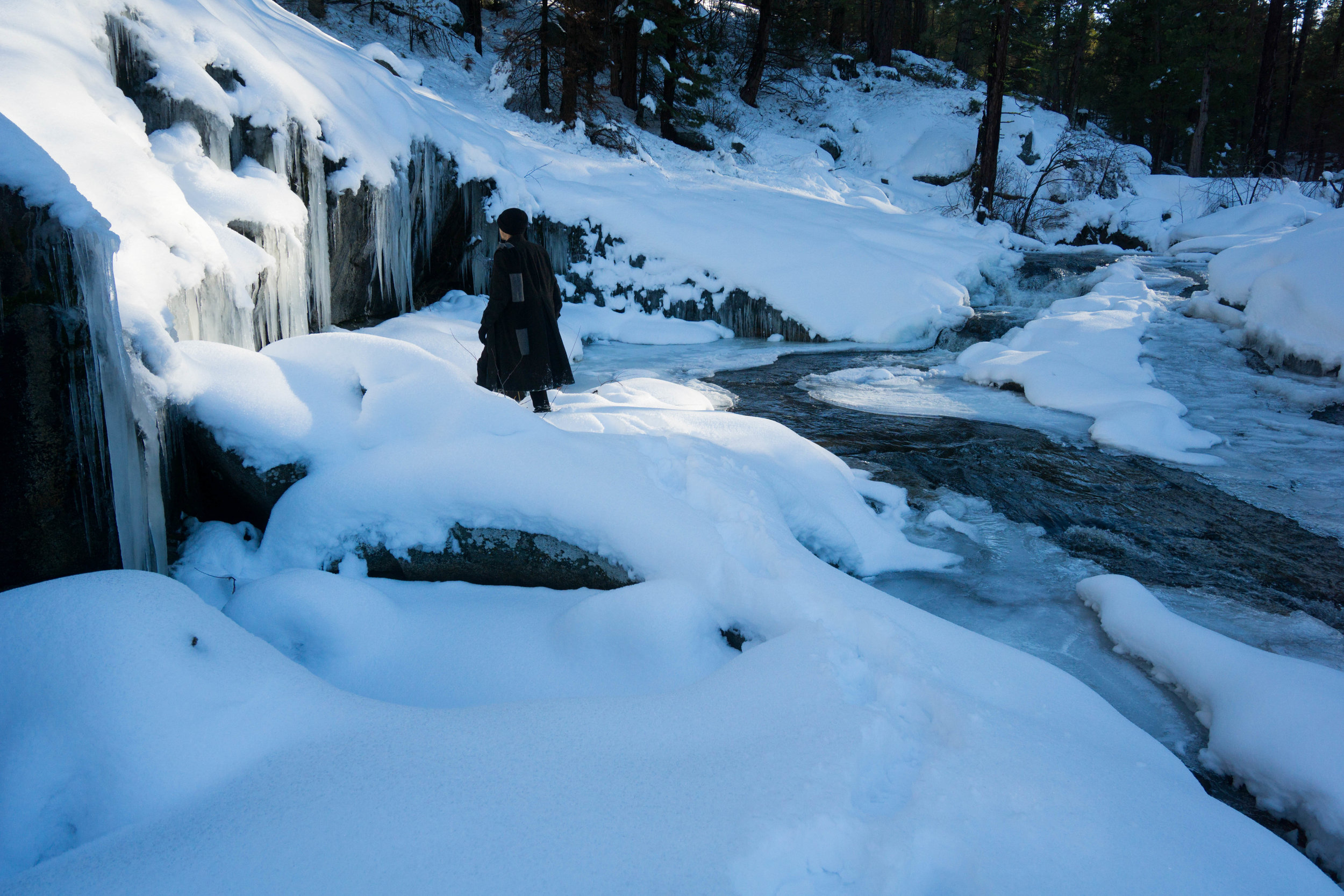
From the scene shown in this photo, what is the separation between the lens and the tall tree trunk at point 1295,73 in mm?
22155

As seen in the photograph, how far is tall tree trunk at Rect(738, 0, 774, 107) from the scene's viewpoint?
53.6 ft

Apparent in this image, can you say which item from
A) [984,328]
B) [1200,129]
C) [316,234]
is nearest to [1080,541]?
[316,234]

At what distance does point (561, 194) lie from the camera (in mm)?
8930

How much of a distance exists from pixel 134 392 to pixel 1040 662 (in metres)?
3.12

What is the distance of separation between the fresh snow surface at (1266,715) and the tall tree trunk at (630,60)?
42.0ft

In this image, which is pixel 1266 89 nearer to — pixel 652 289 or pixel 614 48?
pixel 614 48

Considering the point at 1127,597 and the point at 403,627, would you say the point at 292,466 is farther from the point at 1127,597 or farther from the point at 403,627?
the point at 1127,597

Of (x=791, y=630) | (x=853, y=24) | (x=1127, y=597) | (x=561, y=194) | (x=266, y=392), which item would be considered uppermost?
(x=853, y=24)

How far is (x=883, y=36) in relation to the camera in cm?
2200

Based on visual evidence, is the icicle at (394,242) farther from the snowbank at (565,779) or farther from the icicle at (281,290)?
the snowbank at (565,779)

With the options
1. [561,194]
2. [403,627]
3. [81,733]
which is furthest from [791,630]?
[561,194]

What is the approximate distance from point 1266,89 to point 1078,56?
372 inches

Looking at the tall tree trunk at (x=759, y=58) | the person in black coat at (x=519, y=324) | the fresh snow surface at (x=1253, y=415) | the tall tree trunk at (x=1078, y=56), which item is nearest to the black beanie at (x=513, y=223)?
the person in black coat at (x=519, y=324)

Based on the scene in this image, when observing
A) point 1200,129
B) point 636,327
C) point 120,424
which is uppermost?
point 1200,129
